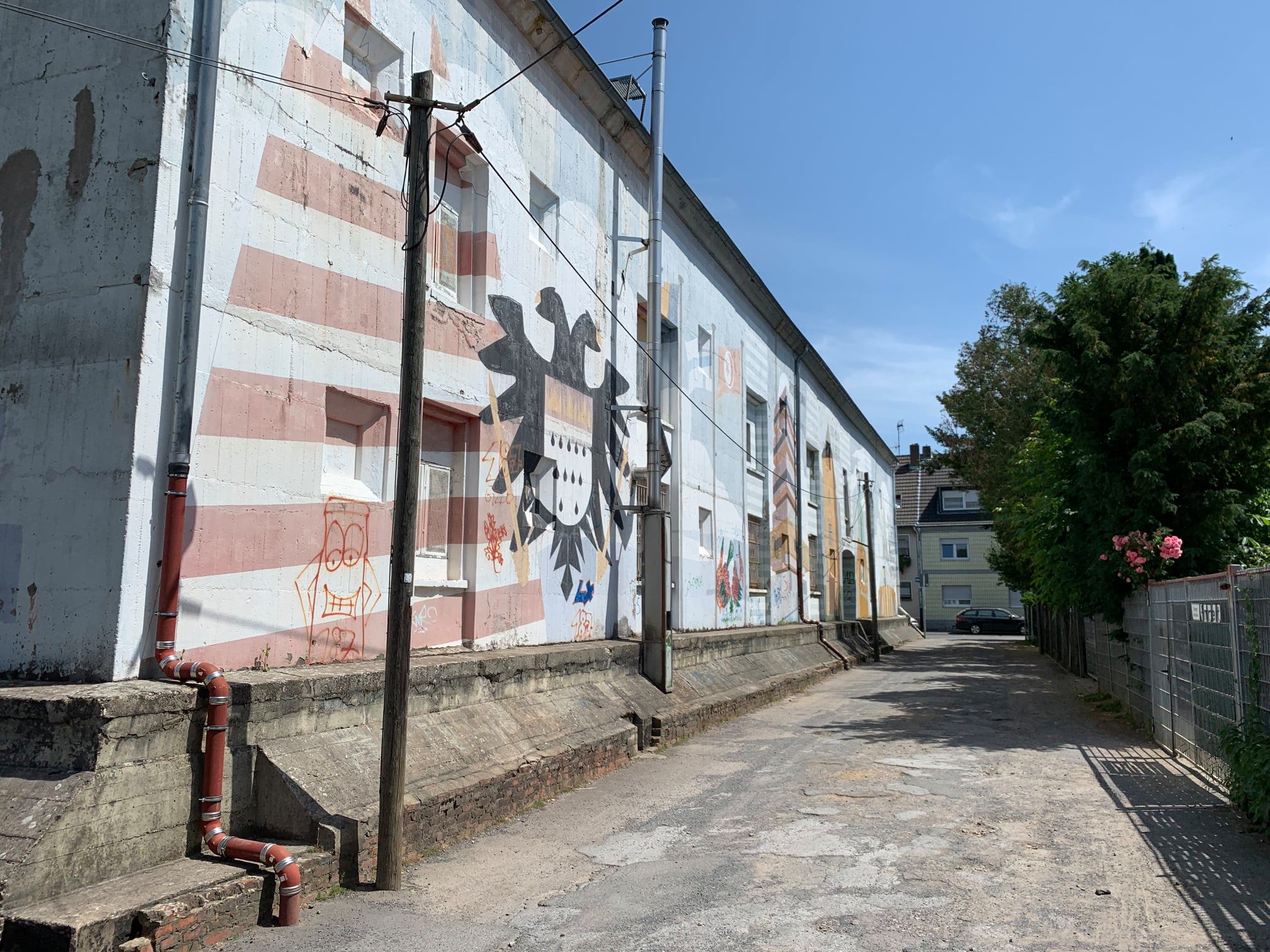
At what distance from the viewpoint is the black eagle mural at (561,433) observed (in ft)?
36.4

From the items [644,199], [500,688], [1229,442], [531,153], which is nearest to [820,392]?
[644,199]

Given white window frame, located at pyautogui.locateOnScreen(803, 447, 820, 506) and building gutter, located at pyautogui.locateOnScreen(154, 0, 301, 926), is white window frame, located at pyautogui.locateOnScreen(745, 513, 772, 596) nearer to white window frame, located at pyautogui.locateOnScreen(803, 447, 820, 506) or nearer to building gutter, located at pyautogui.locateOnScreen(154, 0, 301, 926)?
white window frame, located at pyautogui.locateOnScreen(803, 447, 820, 506)


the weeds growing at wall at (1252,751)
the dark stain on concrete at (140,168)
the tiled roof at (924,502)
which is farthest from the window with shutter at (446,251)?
the tiled roof at (924,502)

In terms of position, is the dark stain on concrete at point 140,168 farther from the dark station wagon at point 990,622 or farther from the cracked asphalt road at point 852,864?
the dark station wagon at point 990,622

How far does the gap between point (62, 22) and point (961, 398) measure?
29749 millimetres

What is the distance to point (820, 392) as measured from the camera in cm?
2941

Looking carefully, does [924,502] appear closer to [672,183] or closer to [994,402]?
[994,402]

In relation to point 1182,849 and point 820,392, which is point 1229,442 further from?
point 820,392

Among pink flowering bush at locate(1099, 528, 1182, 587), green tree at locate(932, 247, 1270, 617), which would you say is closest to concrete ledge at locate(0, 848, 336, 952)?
pink flowering bush at locate(1099, 528, 1182, 587)

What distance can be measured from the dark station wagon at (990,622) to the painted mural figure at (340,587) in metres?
46.2

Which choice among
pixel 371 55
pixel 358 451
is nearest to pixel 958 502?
pixel 371 55

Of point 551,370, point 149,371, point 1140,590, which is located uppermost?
point 551,370

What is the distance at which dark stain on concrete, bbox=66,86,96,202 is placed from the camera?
22.8 feet

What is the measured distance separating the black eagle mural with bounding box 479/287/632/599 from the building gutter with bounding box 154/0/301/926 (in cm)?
388
